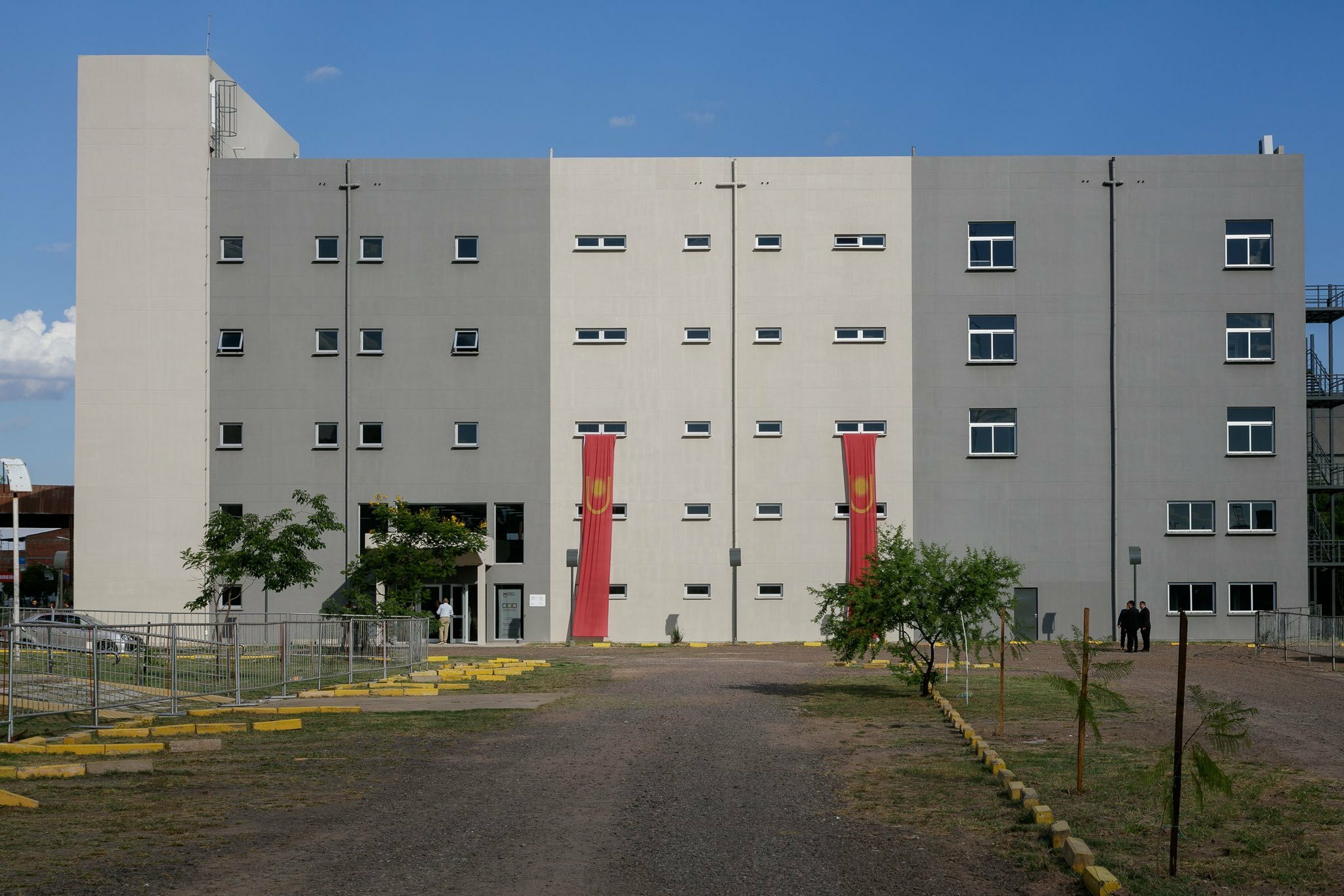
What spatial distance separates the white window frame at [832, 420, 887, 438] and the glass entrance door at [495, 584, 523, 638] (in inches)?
499

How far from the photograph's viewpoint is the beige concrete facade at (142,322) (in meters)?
43.6

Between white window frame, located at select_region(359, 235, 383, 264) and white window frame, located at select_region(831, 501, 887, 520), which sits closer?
white window frame, located at select_region(831, 501, 887, 520)

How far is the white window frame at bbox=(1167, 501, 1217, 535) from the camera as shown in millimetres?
43969

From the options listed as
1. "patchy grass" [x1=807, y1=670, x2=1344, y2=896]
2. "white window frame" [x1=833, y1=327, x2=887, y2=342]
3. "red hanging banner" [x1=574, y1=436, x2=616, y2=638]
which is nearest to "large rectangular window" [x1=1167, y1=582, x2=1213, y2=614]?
"white window frame" [x1=833, y1=327, x2=887, y2=342]

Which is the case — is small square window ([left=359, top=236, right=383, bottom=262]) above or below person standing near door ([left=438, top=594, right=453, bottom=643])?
above

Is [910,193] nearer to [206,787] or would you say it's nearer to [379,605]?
[379,605]

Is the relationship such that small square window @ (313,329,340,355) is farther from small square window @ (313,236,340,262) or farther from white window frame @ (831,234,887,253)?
white window frame @ (831,234,887,253)

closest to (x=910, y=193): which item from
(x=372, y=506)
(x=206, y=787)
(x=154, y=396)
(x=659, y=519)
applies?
(x=659, y=519)

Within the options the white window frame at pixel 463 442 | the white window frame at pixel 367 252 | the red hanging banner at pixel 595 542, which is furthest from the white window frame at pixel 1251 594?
the white window frame at pixel 367 252

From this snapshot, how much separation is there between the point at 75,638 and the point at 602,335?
2879cm

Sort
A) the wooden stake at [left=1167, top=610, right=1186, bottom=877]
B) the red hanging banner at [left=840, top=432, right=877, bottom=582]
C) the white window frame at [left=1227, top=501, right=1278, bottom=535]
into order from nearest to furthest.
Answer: the wooden stake at [left=1167, top=610, right=1186, bottom=877] → the red hanging banner at [left=840, top=432, right=877, bottom=582] → the white window frame at [left=1227, top=501, right=1278, bottom=535]

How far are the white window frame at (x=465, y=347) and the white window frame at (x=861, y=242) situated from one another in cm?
1309

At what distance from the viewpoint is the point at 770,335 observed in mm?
44875

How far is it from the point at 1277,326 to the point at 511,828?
138 ft
